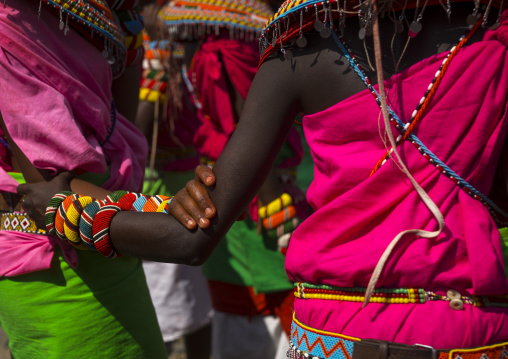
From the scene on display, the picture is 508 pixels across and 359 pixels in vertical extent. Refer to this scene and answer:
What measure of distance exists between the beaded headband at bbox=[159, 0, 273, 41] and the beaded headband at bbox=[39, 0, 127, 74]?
4.30 ft

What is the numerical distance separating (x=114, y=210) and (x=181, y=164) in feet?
7.69

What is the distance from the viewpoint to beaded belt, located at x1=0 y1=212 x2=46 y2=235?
1936 mm

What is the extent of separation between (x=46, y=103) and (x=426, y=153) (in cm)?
110

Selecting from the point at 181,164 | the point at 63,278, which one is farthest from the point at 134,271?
the point at 181,164

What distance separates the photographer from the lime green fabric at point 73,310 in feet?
6.44

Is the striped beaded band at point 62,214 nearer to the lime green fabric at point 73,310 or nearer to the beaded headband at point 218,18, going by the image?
the lime green fabric at point 73,310

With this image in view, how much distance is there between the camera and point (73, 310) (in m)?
1.97

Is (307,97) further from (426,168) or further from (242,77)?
(242,77)

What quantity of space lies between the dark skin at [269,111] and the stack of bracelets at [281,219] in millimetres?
1497

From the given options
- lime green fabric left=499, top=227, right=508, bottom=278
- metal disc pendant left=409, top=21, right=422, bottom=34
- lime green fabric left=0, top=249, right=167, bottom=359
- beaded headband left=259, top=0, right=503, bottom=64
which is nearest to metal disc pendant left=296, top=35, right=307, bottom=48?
beaded headband left=259, top=0, right=503, bottom=64

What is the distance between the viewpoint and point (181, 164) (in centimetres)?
396

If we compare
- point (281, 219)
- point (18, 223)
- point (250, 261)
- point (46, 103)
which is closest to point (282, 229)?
point (281, 219)

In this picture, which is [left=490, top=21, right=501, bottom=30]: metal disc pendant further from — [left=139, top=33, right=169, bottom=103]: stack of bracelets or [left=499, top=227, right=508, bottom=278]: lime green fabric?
[left=139, top=33, right=169, bottom=103]: stack of bracelets

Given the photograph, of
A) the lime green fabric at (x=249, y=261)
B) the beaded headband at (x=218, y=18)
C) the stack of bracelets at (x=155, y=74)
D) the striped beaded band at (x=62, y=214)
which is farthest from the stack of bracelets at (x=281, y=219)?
the striped beaded band at (x=62, y=214)
